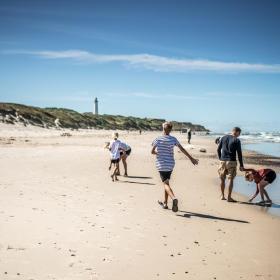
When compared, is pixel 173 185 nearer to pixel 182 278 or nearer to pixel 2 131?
pixel 182 278

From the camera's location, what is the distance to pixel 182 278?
4840 millimetres

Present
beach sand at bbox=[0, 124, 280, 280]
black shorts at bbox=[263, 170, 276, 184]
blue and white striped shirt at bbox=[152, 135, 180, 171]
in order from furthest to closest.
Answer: black shorts at bbox=[263, 170, 276, 184] → blue and white striped shirt at bbox=[152, 135, 180, 171] → beach sand at bbox=[0, 124, 280, 280]

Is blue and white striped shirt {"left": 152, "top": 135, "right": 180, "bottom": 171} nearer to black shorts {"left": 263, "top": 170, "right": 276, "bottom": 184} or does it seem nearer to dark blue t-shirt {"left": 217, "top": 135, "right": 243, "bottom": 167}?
dark blue t-shirt {"left": 217, "top": 135, "right": 243, "bottom": 167}

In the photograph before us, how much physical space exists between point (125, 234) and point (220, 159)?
15.6 ft

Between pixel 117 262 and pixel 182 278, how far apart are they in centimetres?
96

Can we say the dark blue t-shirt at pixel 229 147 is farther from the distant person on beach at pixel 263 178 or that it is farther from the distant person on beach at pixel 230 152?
the distant person on beach at pixel 263 178

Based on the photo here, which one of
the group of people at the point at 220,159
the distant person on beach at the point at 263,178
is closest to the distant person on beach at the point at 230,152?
the group of people at the point at 220,159

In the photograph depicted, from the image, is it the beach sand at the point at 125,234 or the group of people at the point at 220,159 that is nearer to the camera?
the beach sand at the point at 125,234

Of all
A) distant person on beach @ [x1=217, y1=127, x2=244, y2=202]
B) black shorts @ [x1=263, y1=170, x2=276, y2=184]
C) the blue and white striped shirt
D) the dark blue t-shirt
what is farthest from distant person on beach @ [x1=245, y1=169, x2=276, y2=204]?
the blue and white striped shirt

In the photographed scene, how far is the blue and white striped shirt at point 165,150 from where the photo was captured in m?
8.32

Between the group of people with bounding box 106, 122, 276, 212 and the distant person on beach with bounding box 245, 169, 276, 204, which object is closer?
the group of people with bounding box 106, 122, 276, 212

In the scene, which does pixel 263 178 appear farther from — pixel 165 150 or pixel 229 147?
pixel 165 150

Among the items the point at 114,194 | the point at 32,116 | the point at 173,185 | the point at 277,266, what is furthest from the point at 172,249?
the point at 32,116

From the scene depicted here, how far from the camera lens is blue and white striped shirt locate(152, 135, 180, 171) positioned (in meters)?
8.32
